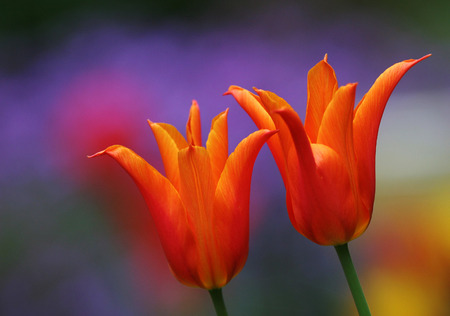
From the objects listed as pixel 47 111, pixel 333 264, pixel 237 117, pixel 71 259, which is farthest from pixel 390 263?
pixel 47 111

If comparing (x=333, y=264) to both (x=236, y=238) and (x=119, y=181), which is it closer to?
(x=119, y=181)

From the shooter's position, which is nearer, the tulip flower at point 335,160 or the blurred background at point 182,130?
the tulip flower at point 335,160

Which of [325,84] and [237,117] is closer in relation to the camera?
[325,84]

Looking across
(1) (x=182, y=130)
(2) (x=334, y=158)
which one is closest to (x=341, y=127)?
(2) (x=334, y=158)

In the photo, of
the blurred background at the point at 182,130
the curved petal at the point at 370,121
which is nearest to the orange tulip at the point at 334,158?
the curved petal at the point at 370,121

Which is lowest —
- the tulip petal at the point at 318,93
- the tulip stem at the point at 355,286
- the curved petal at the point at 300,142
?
the tulip stem at the point at 355,286

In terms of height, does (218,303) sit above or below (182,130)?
below

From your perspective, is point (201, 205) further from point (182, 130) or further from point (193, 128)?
point (182, 130)

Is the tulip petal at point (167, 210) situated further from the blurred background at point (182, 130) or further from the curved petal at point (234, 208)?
the blurred background at point (182, 130)
